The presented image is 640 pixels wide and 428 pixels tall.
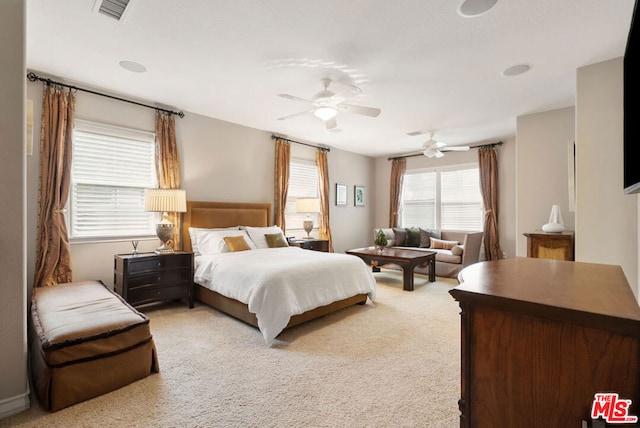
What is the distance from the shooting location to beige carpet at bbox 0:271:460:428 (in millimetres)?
1787

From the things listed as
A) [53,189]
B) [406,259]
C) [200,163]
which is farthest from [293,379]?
[200,163]

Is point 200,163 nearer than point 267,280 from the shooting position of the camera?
No

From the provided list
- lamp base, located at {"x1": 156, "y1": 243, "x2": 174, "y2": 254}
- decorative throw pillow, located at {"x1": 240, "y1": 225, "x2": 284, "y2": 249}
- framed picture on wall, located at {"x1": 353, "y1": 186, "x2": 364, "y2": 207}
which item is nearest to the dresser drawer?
lamp base, located at {"x1": 156, "y1": 243, "x2": 174, "y2": 254}

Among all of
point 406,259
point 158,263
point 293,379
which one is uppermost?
point 158,263

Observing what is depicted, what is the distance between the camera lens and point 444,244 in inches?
240

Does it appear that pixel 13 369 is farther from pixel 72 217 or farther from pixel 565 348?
pixel 565 348

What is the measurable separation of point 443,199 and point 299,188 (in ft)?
11.0

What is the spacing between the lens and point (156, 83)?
354cm

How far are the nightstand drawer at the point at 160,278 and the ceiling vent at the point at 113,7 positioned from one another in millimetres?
2528

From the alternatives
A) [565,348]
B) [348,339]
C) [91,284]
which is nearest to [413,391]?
[348,339]

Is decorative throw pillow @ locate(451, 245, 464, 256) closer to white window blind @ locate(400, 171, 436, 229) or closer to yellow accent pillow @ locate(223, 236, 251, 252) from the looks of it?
white window blind @ locate(400, 171, 436, 229)

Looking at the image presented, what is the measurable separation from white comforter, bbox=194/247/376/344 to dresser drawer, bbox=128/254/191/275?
0.20m

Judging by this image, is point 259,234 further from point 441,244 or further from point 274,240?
point 441,244

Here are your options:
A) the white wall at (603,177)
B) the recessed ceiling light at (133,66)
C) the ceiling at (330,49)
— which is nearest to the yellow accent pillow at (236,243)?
the ceiling at (330,49)
